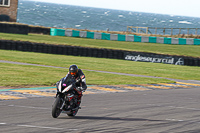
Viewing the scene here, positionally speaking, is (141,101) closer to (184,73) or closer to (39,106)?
(39,106)

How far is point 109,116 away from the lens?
32.7 feet

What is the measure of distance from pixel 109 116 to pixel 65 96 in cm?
143

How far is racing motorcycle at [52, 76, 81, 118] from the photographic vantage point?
29.5 ft

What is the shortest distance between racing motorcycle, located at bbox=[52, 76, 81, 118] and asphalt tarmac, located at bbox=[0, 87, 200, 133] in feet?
0.70

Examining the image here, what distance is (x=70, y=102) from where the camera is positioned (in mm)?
9281

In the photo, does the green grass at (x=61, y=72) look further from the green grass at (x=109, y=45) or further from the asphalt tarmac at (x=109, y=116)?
the green grass at (x=109, y=45)

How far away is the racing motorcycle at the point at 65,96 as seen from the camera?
8977 millimetres

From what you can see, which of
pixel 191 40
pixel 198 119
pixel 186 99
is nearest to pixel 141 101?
pixel 186 99

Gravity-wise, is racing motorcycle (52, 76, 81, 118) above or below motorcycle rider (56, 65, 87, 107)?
below

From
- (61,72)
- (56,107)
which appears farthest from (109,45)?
(56,107)

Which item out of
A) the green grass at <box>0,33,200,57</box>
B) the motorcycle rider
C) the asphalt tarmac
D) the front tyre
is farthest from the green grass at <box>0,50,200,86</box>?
the front tyre

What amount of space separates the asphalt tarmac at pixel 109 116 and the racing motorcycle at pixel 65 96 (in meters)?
0.21

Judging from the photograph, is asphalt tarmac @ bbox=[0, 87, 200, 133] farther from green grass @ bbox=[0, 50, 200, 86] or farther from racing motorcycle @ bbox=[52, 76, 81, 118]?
green grass @ bbox=[0, 50, 200, 86]

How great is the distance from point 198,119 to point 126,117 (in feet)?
6.31
